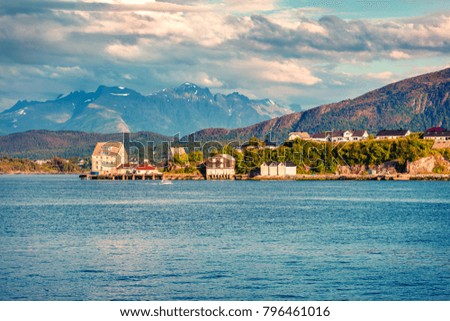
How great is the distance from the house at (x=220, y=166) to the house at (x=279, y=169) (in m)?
8.03

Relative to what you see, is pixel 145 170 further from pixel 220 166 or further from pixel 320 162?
pixel 320 162

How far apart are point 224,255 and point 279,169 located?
422 ft

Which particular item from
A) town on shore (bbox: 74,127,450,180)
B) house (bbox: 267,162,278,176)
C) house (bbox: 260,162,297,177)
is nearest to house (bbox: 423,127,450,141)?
town on shore (bbox: 74,127,450,180)

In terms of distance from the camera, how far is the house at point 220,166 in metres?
164

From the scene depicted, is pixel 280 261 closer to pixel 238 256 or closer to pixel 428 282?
pixel 238 256

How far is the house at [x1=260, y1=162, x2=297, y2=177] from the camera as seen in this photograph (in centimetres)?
16225

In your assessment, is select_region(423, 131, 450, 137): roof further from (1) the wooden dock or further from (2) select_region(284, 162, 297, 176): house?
(1) the wooden dock

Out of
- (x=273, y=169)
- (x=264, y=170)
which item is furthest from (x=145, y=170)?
(x=273, y=169)

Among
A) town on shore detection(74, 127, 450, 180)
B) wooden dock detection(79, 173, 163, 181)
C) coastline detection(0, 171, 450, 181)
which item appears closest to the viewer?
coastline detection(0, 171, 450, 181)

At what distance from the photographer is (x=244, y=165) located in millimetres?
166375

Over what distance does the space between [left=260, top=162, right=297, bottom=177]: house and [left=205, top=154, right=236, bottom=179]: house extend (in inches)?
316

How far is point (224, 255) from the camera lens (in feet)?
115

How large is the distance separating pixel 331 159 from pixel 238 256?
12868 cm
